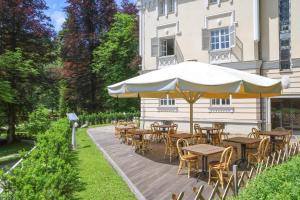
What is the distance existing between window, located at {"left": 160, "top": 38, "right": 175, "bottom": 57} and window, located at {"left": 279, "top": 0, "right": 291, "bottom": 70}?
772 centimetres

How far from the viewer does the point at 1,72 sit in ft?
69.1

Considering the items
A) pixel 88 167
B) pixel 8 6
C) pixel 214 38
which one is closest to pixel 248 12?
pixel 214 38

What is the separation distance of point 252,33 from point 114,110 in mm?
21052

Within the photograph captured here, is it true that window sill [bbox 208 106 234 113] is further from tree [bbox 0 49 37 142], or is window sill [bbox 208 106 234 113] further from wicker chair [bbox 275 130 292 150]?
tree [bbox 0 49 37 142]

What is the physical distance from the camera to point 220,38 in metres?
20.5

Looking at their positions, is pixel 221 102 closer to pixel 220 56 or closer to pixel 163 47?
pixel 220 56

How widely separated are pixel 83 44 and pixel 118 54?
177 inches

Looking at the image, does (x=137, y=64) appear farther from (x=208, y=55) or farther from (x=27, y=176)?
(x=27, y=176)

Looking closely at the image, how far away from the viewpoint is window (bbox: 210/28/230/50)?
66.3ft

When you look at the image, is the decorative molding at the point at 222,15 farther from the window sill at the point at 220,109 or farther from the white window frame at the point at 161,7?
the window sill at the point at 220,109

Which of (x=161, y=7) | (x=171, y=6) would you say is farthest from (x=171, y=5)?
(x=161, y=7)

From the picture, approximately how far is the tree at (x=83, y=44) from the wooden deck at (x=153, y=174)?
81.3ft

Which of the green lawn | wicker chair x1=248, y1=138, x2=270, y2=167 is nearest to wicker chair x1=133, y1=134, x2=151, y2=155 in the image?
the green lawn

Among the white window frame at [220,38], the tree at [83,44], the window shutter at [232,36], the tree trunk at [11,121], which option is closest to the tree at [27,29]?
the tree trunk at [11,121]
